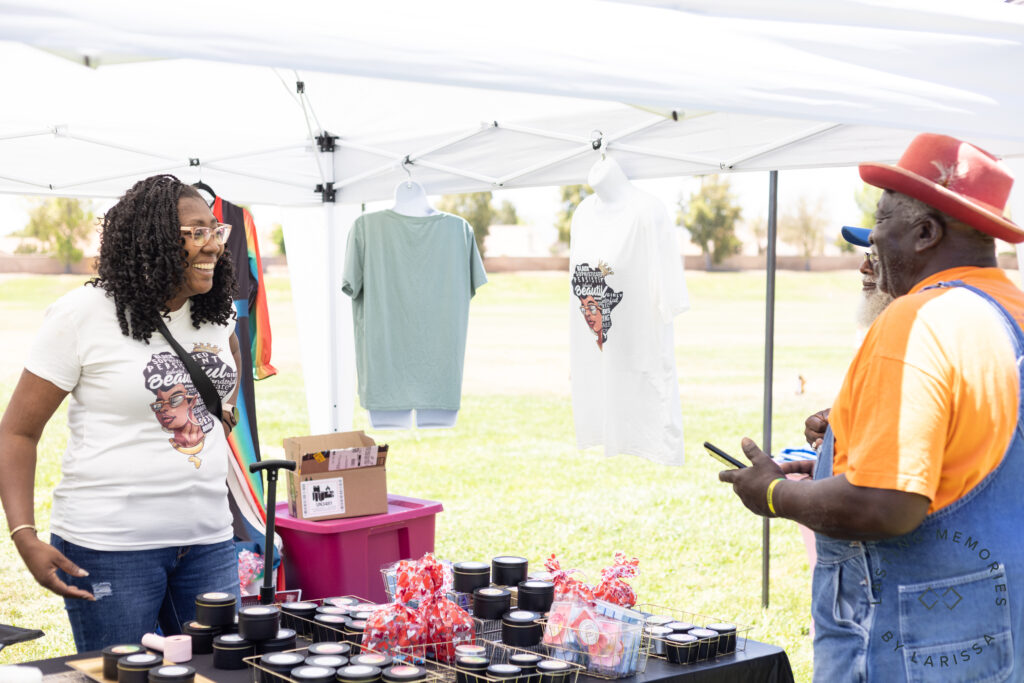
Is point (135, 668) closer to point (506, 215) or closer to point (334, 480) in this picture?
point (334, 480)

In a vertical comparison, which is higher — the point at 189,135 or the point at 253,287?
the point at 189,135

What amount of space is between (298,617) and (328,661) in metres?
0.37

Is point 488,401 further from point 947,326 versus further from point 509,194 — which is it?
point 947,326

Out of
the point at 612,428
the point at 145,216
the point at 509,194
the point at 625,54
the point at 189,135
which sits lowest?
the point at 612,428

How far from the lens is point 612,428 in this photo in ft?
13.3

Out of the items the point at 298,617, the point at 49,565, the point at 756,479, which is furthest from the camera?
the point at 298,617

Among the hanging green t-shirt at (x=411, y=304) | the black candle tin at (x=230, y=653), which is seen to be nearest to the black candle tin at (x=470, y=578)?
the black candle tin at (x=230, y=653)

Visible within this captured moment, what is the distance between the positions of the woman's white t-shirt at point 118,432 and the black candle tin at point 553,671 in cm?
86

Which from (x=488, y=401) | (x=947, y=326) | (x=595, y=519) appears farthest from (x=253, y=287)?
(x=488, y=401)

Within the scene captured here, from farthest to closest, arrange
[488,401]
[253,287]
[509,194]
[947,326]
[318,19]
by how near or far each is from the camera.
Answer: [509,194] → [488,401] → [253,287] → [318,19] → [947,326]

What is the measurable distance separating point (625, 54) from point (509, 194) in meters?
23.3

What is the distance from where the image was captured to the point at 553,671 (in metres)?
1.82

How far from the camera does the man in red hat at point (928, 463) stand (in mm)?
1331

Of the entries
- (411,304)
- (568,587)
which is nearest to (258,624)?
(568,587)
